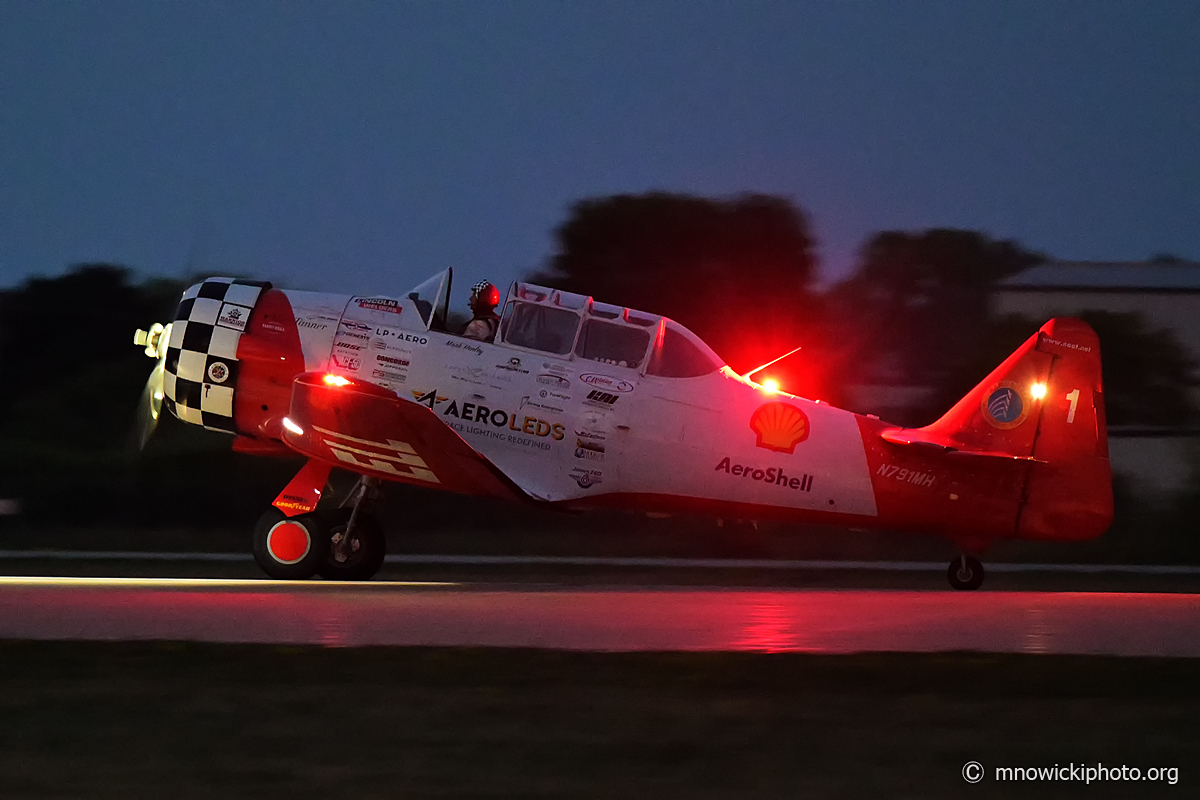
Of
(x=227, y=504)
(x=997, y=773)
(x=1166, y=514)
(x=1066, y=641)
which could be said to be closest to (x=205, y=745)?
(x=997, y=773)

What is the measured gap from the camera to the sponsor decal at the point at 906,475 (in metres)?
13.5

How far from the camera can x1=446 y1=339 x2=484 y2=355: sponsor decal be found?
1408 centimetres

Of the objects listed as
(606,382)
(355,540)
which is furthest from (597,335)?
(355,540)

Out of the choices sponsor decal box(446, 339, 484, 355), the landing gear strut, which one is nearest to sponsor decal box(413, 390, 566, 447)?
sponsor decal box(446, 339, 484, 355)

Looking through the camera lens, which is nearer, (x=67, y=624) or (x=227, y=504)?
(x=67, y=624)

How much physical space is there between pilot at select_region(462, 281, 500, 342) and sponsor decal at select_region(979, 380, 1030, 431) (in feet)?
17.1

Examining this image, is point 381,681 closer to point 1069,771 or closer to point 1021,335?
point 1069,771

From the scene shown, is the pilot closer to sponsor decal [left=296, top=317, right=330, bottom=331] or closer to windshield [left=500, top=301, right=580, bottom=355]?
windshield [left=500, top=301, right=580, bottom=355]

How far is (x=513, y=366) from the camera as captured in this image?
14.0 m

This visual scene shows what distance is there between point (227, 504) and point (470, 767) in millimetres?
23243

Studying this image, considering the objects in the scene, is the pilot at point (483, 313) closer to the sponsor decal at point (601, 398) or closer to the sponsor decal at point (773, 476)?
the sponsor decal at point (601, 398)

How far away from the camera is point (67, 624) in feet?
32.3

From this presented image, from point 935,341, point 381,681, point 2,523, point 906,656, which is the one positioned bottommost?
point 2,523

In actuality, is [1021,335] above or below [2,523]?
above
